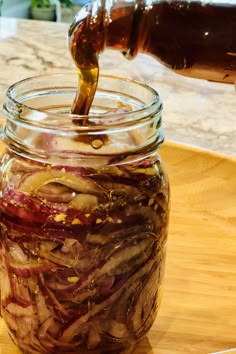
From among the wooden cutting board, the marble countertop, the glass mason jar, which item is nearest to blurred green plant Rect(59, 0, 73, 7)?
the marble countertop

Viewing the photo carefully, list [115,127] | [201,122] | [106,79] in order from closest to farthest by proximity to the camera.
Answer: [115,127]
[106,79]
[201,122]

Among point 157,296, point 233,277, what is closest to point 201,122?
point 233,277

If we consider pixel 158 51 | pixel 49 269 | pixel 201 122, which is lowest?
pixel 201 122

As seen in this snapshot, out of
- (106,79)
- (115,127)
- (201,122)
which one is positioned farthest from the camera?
(201,122)

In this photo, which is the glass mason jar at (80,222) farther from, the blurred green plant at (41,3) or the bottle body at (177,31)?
the blurred green plant at (41,3)

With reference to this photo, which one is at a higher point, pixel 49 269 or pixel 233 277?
pixel 49 269

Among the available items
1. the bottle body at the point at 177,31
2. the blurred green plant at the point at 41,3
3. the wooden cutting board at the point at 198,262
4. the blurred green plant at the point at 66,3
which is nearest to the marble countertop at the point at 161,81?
the wooden cutting board at the point at 198,262

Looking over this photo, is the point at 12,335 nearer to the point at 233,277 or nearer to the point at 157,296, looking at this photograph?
the point at 157,296
